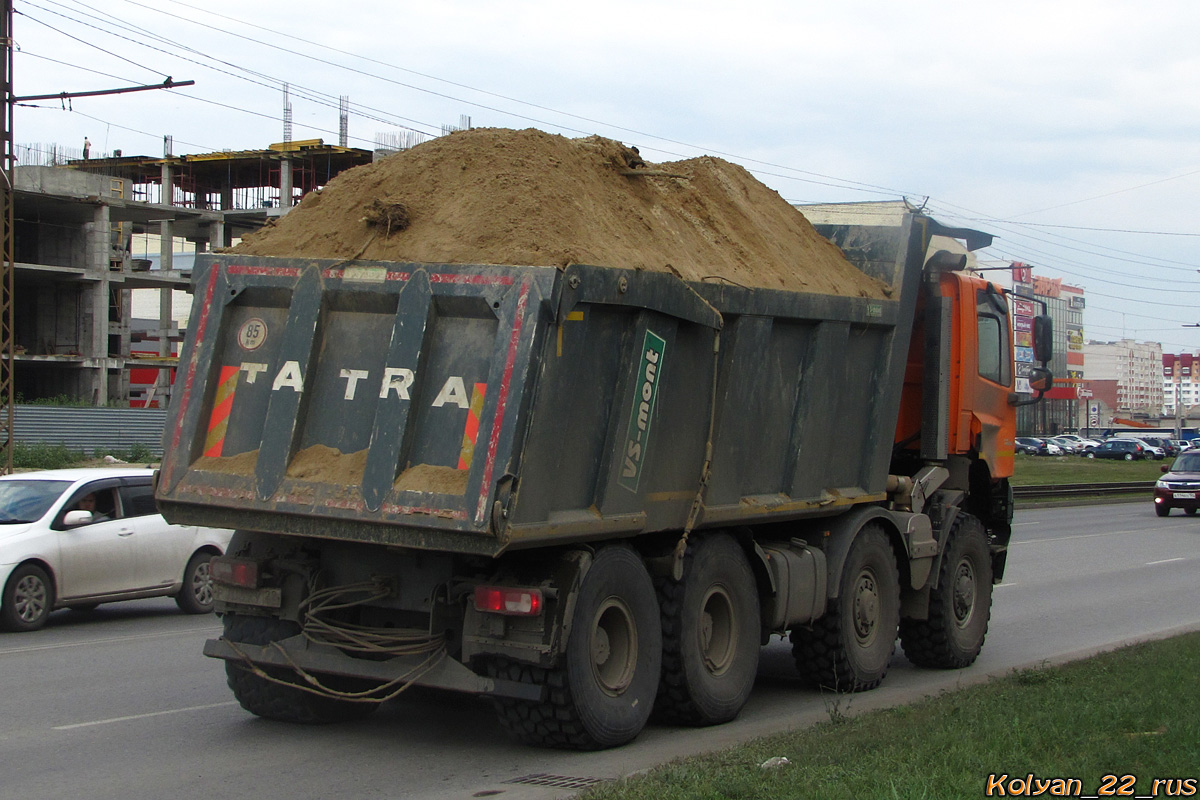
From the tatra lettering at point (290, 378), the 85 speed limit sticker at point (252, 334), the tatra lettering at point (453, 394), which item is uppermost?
the 85 speed limit sticker at point (252, 334)

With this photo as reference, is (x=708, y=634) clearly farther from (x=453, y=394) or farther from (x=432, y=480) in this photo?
(x=453, y=394)

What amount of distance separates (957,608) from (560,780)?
545 cm

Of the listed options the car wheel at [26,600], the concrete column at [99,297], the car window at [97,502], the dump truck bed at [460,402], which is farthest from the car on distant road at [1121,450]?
the dump truck bed at [460,402]

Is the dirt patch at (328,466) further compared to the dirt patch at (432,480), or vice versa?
the dirt patch at (328,466)

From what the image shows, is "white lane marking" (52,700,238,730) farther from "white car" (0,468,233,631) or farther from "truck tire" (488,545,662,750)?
"white car" (0,468,233,631)

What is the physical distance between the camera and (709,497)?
7.89 m

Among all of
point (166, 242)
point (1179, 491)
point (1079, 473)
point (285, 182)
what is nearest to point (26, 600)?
point (1179, 491)

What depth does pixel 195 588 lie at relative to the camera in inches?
538

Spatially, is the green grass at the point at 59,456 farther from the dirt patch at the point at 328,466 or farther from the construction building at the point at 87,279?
the dirt patch at the point at 328,466

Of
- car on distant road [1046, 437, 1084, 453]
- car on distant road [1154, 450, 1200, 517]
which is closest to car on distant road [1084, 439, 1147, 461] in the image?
car on distant road [1046, 437, 1084, 453]

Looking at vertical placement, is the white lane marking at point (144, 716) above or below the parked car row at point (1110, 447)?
above

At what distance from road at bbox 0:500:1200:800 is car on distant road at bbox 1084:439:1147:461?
2776 inches

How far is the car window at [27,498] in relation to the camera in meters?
12.5

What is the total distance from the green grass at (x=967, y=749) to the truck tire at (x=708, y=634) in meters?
0.71
